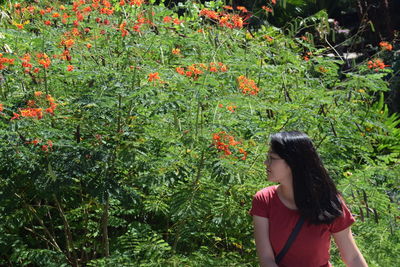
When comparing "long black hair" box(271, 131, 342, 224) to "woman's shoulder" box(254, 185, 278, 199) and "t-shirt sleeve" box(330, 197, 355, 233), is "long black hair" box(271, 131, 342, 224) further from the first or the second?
"woman's shoulder" box(254, 185, 278, 199)

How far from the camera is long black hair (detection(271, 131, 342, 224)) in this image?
2455 mm

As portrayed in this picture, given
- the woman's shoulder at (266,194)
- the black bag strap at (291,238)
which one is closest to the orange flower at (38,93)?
the woman's shoulder at (266,194)

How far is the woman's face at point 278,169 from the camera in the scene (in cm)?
249

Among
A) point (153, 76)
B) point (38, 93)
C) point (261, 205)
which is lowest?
point (261, 205)

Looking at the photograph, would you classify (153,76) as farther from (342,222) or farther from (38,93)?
(342,222)

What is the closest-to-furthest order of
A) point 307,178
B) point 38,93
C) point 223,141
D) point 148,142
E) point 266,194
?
point 307,178 < point 266,194 < point 223,141 < point 38,93 < point 148,142

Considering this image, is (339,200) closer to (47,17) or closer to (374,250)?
(374,250)

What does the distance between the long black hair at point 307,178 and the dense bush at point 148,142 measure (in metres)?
0.52

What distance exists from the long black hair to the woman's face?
0.06 feet

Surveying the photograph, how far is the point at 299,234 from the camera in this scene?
2504 mm

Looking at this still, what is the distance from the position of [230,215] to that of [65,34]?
162 centimetres

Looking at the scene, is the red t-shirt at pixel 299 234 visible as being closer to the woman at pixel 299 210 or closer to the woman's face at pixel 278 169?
the woman at pixel 299 210

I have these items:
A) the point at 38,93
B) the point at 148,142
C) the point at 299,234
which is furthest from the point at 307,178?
the point at 38,93

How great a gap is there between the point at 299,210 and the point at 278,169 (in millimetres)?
198
